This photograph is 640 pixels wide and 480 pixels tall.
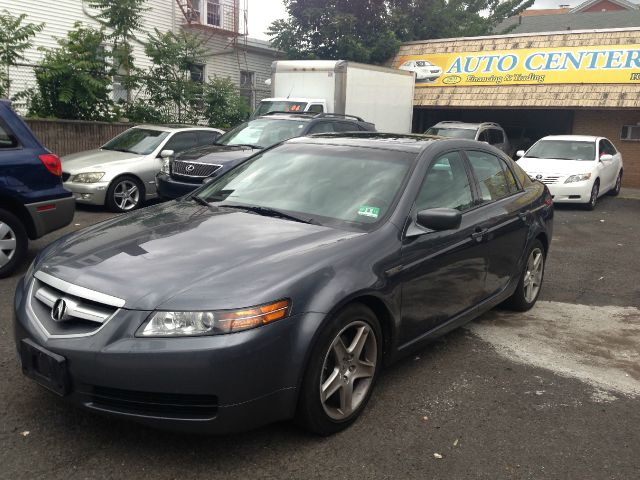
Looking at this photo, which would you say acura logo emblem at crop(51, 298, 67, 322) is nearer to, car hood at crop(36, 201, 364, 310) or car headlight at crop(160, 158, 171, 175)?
car hood at crop(36, 201, 364, 310)

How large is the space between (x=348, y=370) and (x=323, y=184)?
133 centimetres

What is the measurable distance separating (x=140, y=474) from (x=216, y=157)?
7.22 m

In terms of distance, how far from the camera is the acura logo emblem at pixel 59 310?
297cm

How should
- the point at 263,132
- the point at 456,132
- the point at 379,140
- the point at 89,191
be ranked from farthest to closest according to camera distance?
the point at 456,132 → the point at 263,132 → the point at 89,191 → the point at 379,140

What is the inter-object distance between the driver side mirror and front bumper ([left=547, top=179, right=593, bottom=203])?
9.68 metres

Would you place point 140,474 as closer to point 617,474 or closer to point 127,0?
point 617,474

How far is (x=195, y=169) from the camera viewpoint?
938cm

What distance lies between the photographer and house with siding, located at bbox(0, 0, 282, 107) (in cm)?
1823

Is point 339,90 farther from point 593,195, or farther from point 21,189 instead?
point 21,189

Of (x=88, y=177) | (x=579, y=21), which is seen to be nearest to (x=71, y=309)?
(x=88, y=177)

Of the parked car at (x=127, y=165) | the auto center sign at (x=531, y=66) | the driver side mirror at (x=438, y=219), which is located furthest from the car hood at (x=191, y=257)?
the auto center sign at (x=531, y=66)

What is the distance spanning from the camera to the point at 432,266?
153 inches


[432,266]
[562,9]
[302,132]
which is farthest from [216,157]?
[562,9]

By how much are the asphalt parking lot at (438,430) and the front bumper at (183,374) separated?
297 mm
